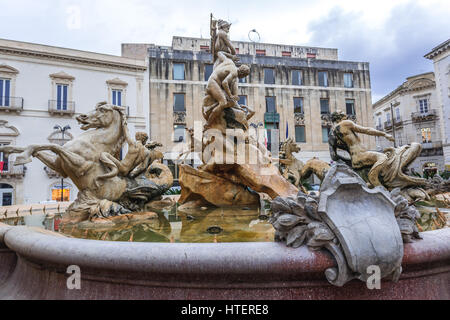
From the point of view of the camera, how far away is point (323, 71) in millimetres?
27109

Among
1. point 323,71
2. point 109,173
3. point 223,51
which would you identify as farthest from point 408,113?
point 109,173

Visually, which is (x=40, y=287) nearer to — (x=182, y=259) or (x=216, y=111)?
(x=182, y=259)

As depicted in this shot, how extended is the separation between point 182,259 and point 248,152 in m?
3.39

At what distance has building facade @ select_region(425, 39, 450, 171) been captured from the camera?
25734 millimetres

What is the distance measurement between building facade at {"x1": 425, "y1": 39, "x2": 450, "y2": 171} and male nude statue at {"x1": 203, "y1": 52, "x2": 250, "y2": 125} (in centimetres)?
2906

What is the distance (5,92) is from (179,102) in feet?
41.7

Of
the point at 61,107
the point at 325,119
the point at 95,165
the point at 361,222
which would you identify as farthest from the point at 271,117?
the point at 361,222

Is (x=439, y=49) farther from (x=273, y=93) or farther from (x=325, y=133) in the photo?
(x=273, y=93)

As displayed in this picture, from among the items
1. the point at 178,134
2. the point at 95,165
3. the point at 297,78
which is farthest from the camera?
the point at 297,78

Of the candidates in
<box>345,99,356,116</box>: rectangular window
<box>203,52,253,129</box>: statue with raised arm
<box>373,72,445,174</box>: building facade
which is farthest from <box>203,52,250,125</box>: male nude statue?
<box>373,72,445,174</box>: building facade

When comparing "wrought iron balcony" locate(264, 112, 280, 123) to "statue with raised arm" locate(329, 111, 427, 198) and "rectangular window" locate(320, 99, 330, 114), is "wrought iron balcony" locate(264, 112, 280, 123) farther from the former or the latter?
"statue with raised arm" locate(329, 111, 427, 198)

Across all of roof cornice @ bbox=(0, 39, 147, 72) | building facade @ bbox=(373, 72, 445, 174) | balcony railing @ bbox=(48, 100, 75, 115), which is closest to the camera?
roof cornice @ bbox=(0, 39, 147, 72)

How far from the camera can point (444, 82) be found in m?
26.3
